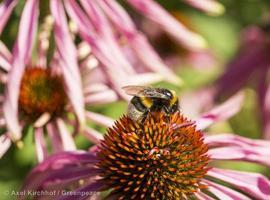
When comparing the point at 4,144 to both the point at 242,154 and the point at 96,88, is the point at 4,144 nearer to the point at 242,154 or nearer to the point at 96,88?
the point at 96,88

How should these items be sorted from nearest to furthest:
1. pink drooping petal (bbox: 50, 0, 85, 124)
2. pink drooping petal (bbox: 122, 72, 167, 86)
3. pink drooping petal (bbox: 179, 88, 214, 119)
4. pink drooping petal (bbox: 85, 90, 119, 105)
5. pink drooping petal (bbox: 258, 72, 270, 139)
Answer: pink drooping petal (bbox: 50, 0, 85, 124)
pink drooping petal (bbox: 122, 72, 167, 86)
pink drooping petal (bbox: 85, 90, 119, 105)
pink drooping petal (bbox: 258, 72, 270, 139)
pink drooping petal (bbox: 179, 88, 214, 119)

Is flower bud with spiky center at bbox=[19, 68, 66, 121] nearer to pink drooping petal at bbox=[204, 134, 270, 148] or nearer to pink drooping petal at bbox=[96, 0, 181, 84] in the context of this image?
pink drooping petal at bbox=[96, 0, 181, 84]

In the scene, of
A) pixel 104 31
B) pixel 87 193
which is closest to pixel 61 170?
pixel 87 193

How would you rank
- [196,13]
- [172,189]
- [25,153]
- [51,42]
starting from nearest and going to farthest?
[172,189]
[51,42]
[25,153]
[196,13]

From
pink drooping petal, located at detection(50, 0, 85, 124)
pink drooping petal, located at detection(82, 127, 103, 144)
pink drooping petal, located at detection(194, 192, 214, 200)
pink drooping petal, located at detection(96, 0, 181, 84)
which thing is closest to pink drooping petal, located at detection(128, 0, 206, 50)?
pink drooping petal, located at detection(96, 0, 181, 84)

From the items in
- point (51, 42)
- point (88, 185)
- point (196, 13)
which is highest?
point (196, 13)

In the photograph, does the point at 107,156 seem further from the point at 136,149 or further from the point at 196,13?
the point at 196,13

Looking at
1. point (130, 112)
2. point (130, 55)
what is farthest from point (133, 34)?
point (130, 55)
